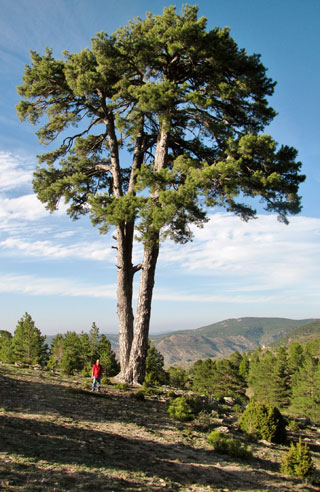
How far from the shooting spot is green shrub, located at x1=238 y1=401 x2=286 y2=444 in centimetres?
1009

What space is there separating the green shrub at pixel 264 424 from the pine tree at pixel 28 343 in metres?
37.5

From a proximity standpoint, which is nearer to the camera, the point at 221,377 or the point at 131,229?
the point at 131,229

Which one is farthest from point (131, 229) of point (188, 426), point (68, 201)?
point (188, 426)

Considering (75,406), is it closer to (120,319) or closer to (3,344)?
(120,319)

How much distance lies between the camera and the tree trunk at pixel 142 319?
521 inches

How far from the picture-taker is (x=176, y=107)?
46.0ft

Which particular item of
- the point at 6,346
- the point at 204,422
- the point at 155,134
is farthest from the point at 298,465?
the point at 6,346

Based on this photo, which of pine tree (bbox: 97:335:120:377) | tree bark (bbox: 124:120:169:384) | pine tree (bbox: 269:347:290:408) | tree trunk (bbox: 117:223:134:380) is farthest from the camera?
pine tree (bbox: 269:347:290:408)

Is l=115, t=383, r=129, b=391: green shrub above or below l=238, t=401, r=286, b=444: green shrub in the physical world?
above

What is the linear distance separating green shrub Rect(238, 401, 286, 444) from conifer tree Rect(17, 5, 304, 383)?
4.66 metres

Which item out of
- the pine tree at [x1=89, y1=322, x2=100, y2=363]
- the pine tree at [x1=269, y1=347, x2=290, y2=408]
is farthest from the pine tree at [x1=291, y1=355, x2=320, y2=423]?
the pine tree at [x1=89, y1=322, x2=100, y2=363]

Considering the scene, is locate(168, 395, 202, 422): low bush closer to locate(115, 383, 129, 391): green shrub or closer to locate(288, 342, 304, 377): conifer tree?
locate(115, 383, 129, 391): green shrub

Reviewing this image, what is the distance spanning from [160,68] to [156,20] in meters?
1.84

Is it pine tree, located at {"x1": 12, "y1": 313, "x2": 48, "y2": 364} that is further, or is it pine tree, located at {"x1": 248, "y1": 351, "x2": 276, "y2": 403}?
pine tree, located at {"x1": 248, "y1": 351, "x2": 276, "y2": 403}
